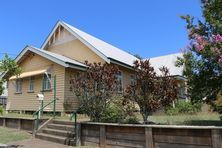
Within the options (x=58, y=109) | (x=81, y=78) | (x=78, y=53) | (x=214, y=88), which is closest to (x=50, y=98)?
(x=58, y=109)

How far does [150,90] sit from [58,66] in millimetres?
9981

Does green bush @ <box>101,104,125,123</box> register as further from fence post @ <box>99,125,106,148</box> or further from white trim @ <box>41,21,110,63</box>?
white trim @ <box>41,21,110,63</box>

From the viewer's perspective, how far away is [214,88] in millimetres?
10500

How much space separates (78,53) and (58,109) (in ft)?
17.4

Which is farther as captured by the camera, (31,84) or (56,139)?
(31,84)

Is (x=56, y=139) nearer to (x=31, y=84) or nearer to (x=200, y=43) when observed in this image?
(x=200, y=43)

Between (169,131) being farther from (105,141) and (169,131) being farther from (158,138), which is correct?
(105,141)

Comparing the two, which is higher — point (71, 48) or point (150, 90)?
point (71, 48)

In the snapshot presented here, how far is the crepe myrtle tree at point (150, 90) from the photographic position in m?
9.55

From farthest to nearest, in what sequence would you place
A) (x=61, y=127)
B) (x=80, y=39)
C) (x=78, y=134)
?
(x=80, y=39) < (x=61, y=127) < (x=78, y=134)

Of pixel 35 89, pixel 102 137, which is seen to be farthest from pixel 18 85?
pixel 102 137

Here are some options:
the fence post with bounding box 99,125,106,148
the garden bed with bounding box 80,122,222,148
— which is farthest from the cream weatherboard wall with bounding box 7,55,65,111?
the fence post with bounding box 99,125,106,148

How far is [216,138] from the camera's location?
6625 millimetres

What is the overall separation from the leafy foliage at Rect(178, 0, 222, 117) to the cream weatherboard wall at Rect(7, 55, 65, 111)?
9.14 m
